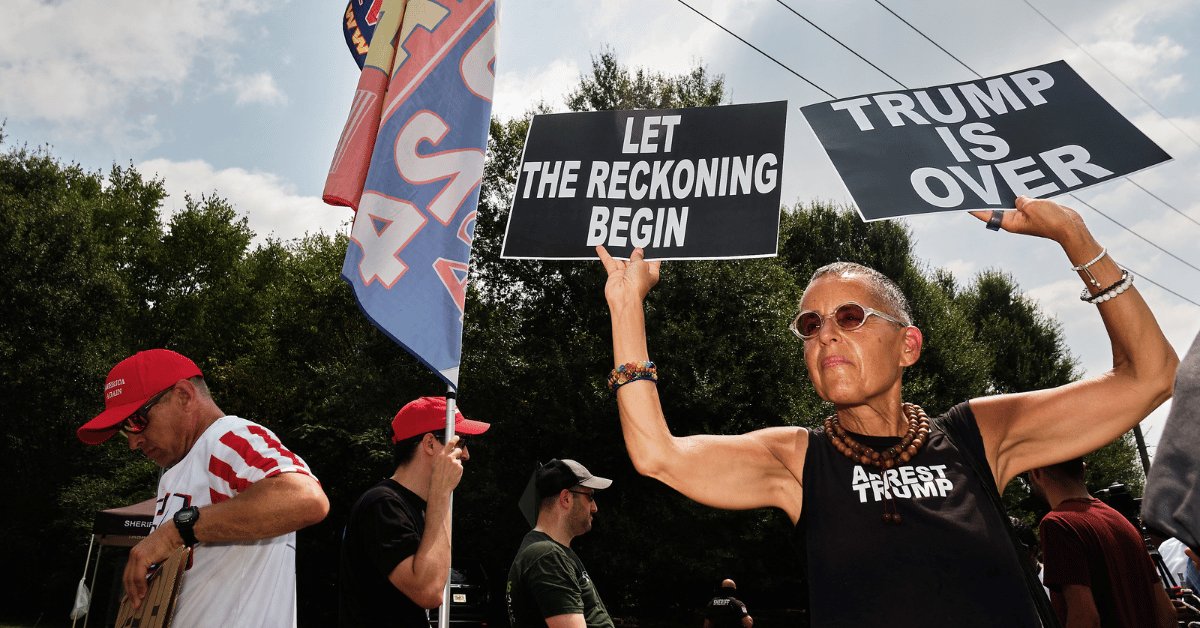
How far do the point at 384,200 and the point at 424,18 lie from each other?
1.16 meters

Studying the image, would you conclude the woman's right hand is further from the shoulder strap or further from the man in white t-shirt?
the man in white t-shirt

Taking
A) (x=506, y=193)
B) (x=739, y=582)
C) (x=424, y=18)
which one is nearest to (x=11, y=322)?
(x=506, y=193)

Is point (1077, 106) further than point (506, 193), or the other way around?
point (506, 193)

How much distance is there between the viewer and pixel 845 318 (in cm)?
214

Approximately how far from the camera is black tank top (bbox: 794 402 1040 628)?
70.0 inches

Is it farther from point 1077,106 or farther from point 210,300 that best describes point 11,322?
point 1077,106

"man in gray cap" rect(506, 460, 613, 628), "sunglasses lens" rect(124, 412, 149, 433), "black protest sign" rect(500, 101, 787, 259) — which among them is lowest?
"man in gray cap" rect(506, 460, 613, 628)

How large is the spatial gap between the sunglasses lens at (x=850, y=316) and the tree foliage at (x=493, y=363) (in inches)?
599

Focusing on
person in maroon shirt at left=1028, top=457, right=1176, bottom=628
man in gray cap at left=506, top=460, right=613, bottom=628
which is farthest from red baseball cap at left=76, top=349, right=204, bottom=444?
A: person in maroon shirt at left=1028, top=457, right=1176, bottom=628

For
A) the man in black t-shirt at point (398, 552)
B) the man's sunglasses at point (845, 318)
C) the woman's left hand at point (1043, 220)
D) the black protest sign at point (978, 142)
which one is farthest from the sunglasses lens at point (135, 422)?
the woman's left hand at point (1043, 220)

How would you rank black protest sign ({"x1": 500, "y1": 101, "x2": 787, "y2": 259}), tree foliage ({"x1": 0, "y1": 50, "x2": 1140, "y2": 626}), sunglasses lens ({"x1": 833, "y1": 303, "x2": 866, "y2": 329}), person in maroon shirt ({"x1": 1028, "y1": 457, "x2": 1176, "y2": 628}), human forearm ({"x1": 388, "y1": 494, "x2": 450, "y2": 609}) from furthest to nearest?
tree foliage ({"x1": 0, "y1": 50, "x2": 1140, "y2": 626}) < person in maroon shirt ({"x1": 1028, "y1": 457, "x2": 1176, "y2": 628}) < human forearm ({"x1": 388, "y1": 494, "x2": 450, "y2": 609}) < black protest sign ({"x1": 500, "y1": 101, "x2": 787, "y2": 259}) < sunglasses lens ({"x1": 833, "y1": 303, "x2": 866, "y2": 329})

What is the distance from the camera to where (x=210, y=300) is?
34.2 metres

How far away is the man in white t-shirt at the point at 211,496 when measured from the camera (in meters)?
2.47

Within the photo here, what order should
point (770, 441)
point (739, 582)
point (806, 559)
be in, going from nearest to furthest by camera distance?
point (806, 559)
point (770, 441)
point (739, 582)
